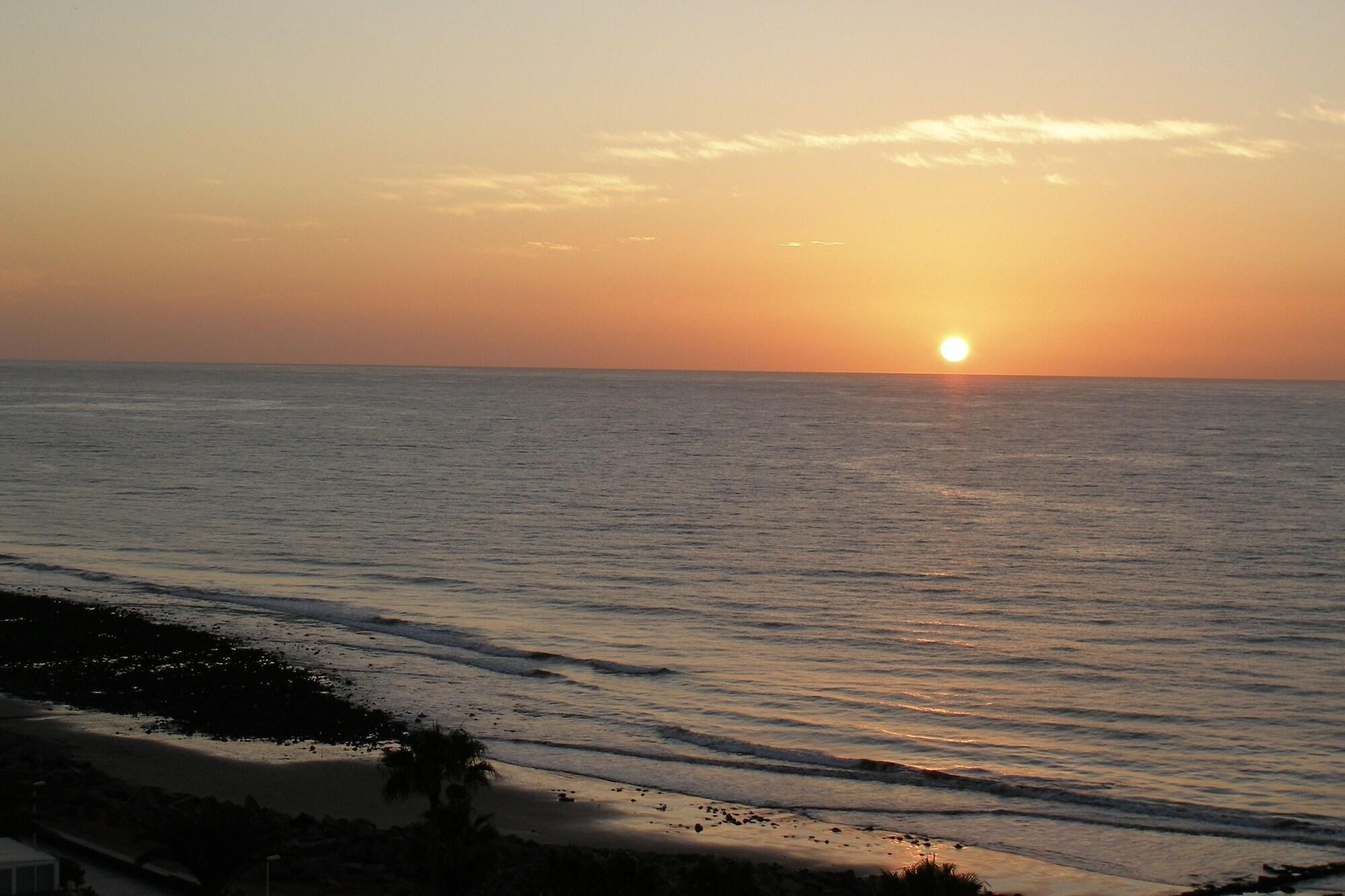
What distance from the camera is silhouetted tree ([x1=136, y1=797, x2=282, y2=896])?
20172 millimetres

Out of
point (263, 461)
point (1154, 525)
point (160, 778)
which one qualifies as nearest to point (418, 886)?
point (160, 778)

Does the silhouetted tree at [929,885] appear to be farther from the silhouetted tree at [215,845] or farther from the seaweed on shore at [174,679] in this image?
the seaweed on shore at [174,679]

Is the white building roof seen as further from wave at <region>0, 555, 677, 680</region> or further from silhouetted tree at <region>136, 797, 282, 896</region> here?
wave at <region>0, 555, 677, 680</region>

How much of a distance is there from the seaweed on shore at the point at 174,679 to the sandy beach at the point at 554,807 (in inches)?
58.0

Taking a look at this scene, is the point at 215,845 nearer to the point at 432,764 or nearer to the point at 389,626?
the point at 432,764

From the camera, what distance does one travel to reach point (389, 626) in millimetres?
47906

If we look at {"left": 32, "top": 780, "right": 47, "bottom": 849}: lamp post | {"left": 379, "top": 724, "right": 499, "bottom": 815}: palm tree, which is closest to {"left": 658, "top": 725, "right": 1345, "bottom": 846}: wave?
{"left": 379, "top": 724, "right": 499, "bottom": 815}: palm tree

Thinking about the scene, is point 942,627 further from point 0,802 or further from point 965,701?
point 0,802

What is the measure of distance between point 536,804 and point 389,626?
2001 centimetres

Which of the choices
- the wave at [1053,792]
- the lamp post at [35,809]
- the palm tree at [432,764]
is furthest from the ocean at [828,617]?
the lamp post at [35,809]

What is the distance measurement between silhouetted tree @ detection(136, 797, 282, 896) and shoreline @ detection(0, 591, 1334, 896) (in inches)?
284

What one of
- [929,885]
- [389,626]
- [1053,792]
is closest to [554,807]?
[1053,792]

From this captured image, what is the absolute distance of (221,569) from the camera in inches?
2338

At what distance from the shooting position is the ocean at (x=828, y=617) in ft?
102
